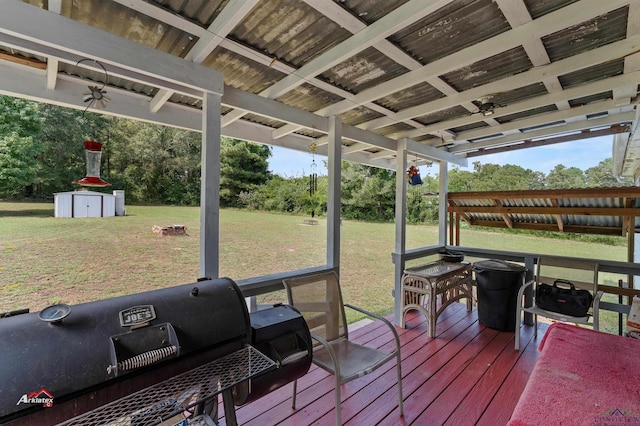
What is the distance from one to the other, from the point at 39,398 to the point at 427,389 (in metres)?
2.29

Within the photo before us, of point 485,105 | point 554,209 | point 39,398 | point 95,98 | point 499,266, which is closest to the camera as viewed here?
point 39,398

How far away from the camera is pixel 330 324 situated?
2197 mm

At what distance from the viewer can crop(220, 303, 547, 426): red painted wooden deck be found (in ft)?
6.12

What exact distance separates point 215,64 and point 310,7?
0.88m

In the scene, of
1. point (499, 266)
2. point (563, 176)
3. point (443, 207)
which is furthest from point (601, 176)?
point (499, 266)

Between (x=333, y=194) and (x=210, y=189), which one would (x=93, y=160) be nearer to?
(x=210, y=189)

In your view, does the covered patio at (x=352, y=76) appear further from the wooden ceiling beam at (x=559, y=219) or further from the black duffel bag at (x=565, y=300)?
the wooden ceiling beam at (x=559, y=219)

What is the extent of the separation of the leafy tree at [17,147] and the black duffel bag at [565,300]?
178 inches

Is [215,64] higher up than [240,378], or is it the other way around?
[215,64]

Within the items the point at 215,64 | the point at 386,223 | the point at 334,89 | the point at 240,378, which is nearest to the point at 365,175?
the point at 386,223

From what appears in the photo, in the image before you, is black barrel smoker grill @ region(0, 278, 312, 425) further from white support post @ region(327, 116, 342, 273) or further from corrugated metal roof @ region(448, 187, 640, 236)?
corrugated metal roof @ region(448, 187, 640, 236)

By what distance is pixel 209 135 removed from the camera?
203cm

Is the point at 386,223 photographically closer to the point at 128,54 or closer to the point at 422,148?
the point at 422,148

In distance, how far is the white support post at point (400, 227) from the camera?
3.56 metres
